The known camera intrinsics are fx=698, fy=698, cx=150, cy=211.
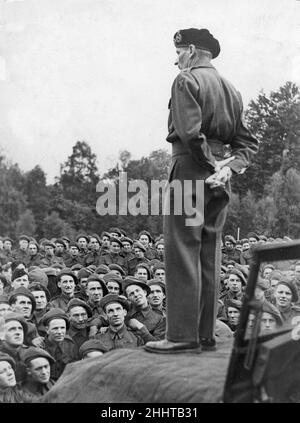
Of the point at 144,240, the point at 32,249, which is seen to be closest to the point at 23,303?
the point at 144,240

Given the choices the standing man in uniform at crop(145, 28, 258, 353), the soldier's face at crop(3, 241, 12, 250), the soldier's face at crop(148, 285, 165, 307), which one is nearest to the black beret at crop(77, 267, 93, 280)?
the soldier's face at crop(3, 241, 12, 250)

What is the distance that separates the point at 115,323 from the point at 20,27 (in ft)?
→ 7.19

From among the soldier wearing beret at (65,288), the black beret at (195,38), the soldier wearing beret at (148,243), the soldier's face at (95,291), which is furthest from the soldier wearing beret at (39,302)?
the black beret at (195,38)

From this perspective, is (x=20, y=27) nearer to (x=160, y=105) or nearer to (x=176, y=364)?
(x=160, y=105)

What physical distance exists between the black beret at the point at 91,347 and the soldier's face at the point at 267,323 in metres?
1.42

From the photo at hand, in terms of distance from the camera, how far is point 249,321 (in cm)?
271

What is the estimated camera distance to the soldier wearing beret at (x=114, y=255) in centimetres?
736

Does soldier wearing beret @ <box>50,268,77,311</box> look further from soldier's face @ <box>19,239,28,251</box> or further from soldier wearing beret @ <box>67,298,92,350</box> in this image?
soldier's face @ <box>19,239,28,251</box>

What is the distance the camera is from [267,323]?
9.91 feet

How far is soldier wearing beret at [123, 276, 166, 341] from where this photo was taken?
14.9 feet

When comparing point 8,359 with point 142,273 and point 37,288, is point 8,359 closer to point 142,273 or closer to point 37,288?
point 37,288

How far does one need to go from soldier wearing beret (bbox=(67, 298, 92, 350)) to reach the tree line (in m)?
1.13
